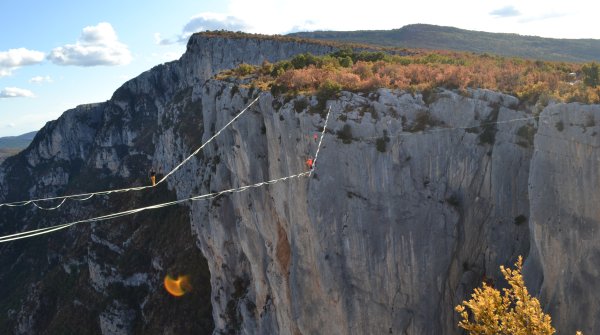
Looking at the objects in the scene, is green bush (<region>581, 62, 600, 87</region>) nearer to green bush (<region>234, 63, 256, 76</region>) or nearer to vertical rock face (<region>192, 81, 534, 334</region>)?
vertical rock face (<region>192, 81, 534, 334</region>)

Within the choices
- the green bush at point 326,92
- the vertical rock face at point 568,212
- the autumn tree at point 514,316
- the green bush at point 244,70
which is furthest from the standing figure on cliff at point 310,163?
the green bush at point 244,70

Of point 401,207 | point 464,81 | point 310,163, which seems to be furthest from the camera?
point 464,81

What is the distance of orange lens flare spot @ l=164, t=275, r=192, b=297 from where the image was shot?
55.8 meters

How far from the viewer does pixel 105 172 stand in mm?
130625

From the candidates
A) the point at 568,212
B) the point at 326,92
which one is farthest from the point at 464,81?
the point at 568,212

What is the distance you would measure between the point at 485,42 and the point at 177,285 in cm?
13961

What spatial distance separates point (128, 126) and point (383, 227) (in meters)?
128

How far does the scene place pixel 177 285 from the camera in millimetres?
57062

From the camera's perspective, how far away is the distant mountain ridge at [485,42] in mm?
134863

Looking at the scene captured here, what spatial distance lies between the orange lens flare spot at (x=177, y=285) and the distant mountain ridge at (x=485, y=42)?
333ft

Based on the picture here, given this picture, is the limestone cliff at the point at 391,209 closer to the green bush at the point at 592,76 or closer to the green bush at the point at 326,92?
the green bush at the point at 326,92

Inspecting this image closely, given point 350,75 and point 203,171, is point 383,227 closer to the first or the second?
point 350,75

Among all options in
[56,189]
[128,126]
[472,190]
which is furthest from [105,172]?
[472,190]

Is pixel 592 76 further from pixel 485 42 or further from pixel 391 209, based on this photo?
pixel 485 42
